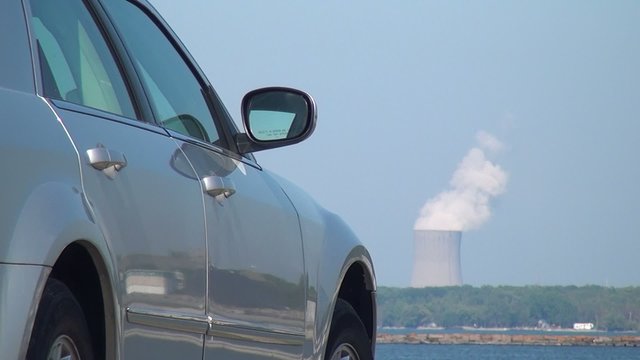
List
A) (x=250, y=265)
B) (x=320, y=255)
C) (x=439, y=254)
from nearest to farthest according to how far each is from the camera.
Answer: (x=250, y=265) < (x=320, y=255) < (x=439, y=254)

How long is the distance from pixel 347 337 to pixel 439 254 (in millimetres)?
124653

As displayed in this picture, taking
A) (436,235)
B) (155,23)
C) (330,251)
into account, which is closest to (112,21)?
(155,23)

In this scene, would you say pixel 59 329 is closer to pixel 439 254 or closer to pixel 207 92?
pixel 207 92

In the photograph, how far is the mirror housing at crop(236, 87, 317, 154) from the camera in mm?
4062

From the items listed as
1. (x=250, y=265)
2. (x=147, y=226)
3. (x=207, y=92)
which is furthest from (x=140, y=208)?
(x=207, y=92)

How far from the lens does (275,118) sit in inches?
163

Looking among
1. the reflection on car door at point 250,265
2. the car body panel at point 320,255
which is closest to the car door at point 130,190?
the reflection on car door at point 250,265

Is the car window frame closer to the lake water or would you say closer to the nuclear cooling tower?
the nuclear cooling tower

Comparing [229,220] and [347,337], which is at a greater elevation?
[229,220]

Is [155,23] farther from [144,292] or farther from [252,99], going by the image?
[144,292]

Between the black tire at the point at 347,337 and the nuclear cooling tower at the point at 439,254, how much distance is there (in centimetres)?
12025

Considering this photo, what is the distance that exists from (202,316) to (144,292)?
34cm

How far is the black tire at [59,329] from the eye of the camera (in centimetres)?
238

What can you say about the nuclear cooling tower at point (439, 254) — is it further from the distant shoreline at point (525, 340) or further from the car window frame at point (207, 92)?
the car window frame at point (207, 92)
